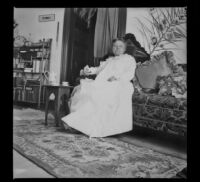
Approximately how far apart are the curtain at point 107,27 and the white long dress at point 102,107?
76cm

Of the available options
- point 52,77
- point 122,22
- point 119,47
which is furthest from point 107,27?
point 52,77

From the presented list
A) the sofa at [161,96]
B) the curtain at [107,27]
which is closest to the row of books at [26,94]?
the curtain at [107,27]

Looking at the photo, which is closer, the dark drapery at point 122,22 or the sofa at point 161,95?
the sofa at point 161,95

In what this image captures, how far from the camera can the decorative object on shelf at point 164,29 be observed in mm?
3109

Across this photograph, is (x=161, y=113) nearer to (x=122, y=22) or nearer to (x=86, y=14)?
(x=122, y=22)

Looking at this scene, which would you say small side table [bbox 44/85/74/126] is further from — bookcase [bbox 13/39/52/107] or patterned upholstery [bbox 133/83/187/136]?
patterned upholstery [bbox 133/83/187/136]

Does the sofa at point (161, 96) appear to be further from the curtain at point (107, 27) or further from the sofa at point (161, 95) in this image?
the curtain at point (107, 27)

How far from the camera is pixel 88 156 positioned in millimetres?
2117

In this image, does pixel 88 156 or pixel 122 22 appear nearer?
pixel 88 156

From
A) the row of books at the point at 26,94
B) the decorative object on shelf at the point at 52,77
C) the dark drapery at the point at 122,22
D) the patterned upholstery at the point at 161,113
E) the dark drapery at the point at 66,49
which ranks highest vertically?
the dark drapery at the point at 122,22

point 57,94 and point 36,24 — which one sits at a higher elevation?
point 36,24

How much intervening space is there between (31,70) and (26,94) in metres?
0.38

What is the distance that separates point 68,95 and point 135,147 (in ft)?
4.34

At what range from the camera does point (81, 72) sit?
11.3 ft
